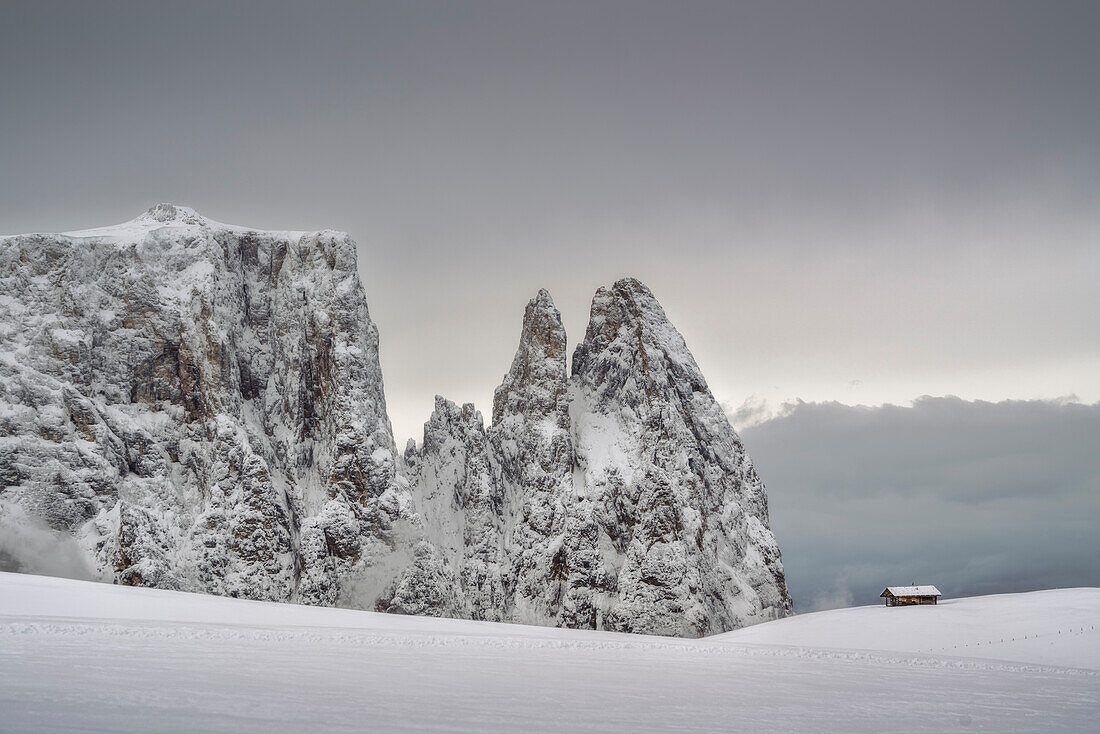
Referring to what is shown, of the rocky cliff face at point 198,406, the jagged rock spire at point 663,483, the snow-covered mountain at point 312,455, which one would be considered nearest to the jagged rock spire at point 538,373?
the snow-covered mountain at point 312,455

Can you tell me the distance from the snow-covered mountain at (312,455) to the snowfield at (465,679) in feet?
150

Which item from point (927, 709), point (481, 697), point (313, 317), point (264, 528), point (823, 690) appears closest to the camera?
point (481, 697)

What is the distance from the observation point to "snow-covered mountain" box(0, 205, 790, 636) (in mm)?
98250

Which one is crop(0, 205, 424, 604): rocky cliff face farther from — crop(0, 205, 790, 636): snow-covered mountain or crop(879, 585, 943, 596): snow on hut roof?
crop(879, 585, 943, 596): snow on hut roof

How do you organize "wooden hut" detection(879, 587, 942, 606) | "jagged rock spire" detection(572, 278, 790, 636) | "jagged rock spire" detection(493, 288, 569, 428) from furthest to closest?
"jagged rock spire" detection(493, 288, 569, 428), "jagged rock spire" detection(572, 278, 790, 636), "wooden hut" detection(879, 587, 942, 606)

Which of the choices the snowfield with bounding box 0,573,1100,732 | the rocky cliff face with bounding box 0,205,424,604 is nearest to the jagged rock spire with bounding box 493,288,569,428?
the rocky cliff face with bounding box 0,205,424,604

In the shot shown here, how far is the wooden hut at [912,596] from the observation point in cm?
8081

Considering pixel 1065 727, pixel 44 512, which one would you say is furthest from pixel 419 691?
pixel 44 512

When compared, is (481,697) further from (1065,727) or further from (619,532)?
(619,532)

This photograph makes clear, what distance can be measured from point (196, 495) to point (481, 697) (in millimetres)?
90619

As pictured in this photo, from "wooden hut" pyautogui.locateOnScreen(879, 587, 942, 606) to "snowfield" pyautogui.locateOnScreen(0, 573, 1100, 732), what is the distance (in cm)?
2504

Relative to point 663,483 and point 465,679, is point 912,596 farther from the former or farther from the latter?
point 465,679

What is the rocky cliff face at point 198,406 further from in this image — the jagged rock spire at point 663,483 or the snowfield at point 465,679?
the snowfield at point 465,679

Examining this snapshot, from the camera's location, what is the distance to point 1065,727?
898 inches
